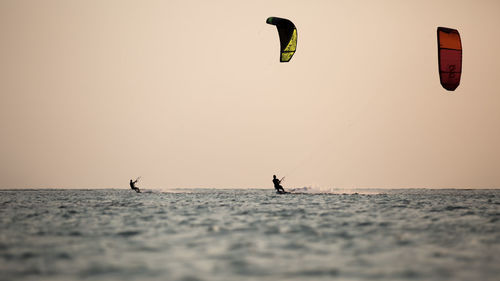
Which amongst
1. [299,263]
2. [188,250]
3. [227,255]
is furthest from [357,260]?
[188,250]

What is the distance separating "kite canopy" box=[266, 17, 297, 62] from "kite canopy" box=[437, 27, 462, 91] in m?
9.76

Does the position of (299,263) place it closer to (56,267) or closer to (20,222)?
(56,267)

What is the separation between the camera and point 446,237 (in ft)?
66.0

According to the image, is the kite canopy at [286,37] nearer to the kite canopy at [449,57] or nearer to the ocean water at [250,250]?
the kite canopy at [449,57]

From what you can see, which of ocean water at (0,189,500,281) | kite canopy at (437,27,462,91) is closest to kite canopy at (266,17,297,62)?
kite canopy at (437,27,462,91)

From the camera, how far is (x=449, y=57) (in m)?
38.3

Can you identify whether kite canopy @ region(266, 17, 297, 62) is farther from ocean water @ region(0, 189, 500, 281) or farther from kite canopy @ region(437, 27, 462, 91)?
ocean water @ region(0, 189, 500, 281)

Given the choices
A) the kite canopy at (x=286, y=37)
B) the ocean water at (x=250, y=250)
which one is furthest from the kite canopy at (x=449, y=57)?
the ocean water at (x=250, y=250)

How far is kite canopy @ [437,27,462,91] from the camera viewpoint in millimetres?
37938

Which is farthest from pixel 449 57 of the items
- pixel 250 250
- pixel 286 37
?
pixel 250 250

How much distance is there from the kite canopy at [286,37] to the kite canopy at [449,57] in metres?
9.76

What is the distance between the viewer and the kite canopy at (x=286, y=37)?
140 feet

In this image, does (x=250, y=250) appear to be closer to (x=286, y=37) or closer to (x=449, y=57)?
(x=449, y=57)

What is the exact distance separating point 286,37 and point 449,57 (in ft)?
36.0
